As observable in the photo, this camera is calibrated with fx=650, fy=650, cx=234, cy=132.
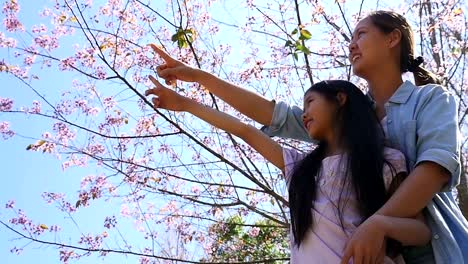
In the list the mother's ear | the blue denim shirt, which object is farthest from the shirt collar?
the mother's ear

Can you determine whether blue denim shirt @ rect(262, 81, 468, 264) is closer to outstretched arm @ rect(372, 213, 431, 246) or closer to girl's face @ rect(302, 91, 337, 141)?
outstretched arm @ rect(372, 213, 431, 246)

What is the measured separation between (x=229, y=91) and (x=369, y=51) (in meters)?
0.40

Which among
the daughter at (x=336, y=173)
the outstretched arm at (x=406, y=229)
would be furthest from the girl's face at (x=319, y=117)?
the outstretched arm at (x=406, y=229)

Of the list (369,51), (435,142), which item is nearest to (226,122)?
(369,51)

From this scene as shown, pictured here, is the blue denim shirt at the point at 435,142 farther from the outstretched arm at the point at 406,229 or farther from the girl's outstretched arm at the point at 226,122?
the girl's outstretched arm at the point at 226,122

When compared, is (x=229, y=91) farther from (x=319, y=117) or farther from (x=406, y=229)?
(x=406, y=229)

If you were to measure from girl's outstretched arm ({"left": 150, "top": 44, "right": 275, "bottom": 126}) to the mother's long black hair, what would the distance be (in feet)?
0.61

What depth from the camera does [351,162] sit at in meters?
1.46

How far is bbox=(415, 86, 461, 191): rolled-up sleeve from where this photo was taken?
1330 millimetres

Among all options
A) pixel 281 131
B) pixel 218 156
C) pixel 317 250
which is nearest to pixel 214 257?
pixel 218 156

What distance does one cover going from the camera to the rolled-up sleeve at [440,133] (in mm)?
1330

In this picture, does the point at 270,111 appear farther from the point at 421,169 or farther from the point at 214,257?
the point at 214,257

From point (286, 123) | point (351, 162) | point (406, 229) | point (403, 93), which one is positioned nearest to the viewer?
point (406, 229)

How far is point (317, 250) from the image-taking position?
1397mm
